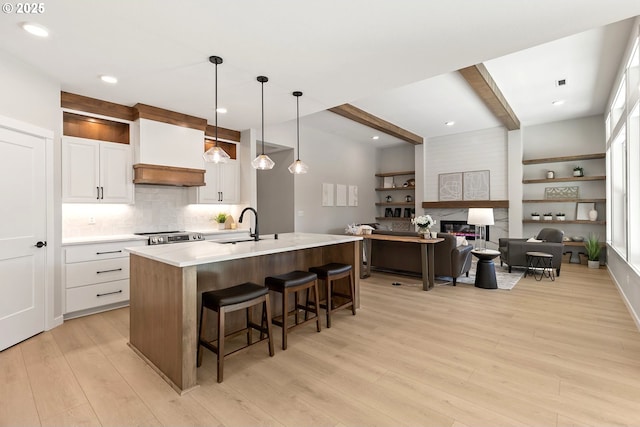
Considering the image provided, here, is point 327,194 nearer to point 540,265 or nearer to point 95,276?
point 540,265

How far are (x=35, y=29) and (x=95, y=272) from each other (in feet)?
8.21

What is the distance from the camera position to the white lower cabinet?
11.6ft

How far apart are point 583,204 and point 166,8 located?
8107 mm

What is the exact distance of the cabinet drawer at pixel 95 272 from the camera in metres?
3.53

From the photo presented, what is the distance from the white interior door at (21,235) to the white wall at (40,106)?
0.46 feet

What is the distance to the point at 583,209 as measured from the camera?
6637 mm

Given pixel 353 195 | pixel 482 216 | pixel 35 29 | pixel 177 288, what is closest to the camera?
pixel 177 288

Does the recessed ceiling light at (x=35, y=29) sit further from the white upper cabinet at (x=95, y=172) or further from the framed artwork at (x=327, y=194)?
the framed artwork at (x=327, y=194)

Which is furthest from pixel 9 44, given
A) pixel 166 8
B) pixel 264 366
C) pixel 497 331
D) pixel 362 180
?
pixel 362 180

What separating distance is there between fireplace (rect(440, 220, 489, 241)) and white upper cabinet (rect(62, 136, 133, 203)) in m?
6.97

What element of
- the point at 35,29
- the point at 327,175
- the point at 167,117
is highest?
the point at 35,29

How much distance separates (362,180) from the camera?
8.70m

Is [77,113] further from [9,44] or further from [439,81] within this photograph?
[439,81]

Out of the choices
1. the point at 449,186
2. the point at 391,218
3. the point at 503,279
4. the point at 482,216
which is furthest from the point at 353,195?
Answer: the point at 503,279
